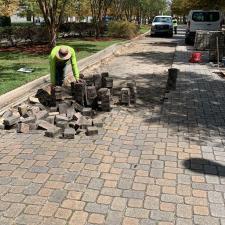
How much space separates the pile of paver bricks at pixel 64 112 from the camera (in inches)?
268

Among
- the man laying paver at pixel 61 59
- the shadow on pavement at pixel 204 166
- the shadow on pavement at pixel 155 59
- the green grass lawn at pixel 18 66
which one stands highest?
the man laying paver at pixel 61 59

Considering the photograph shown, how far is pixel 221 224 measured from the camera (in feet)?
13.2

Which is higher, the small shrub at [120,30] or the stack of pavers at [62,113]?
the small shrub at [120,30]

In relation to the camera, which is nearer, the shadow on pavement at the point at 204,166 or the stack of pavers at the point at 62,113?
the shadow on pavement at the point at 204,166

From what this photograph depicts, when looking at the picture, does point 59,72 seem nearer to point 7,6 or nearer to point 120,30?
point 7,6

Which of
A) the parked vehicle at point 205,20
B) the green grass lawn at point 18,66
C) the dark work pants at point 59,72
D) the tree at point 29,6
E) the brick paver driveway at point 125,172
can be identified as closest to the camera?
the brick paver driveway at point 125,172

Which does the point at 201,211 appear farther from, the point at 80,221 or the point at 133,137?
the point at 133,137

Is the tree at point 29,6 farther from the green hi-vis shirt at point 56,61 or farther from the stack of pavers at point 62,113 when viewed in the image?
the stack of pavers at point 62,113

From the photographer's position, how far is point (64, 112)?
7570 millimetres

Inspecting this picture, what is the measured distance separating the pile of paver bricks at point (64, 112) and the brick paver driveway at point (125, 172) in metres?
0.24

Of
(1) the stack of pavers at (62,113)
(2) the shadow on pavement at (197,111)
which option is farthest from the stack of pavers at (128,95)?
(2) the shadow on pavement at (197,111)

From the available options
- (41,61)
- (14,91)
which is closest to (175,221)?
(14,91)

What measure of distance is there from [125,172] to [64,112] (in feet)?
8.97

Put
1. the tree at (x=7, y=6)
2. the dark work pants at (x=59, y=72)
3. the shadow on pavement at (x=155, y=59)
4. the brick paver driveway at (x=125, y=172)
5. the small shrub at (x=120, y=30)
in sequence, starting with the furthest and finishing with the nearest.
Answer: the small shrub at (x=120, y=30) → the tree at (x=7, y=6) → the shadow on pavement at (x=155, y=59) → the dark work pants at (x=59, y=72) → the brick paver driveway at (x=125, y=172)
